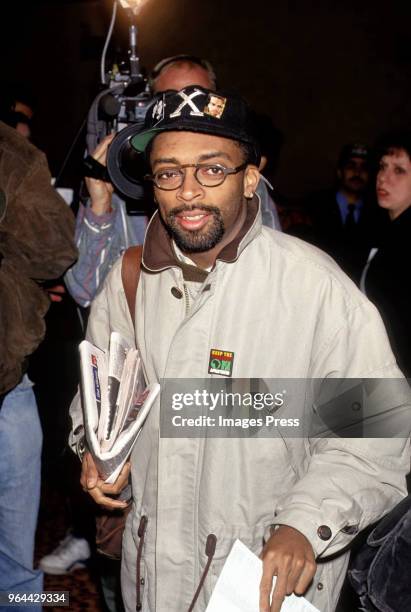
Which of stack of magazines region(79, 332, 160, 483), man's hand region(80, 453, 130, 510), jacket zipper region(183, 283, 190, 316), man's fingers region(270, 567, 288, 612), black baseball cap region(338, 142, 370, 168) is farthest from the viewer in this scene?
black baseball cap region(338, 142, 370, 168)

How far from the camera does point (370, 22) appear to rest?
8.02 m

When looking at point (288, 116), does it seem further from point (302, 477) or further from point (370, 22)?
point (302, 477)

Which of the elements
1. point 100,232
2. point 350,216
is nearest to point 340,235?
point 350,216

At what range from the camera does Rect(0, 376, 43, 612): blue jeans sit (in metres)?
2.63

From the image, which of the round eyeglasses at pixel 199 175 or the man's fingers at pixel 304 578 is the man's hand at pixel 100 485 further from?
the round eyeglasses at pixel 199 175

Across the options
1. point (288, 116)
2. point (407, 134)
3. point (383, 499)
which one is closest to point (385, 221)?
point (407, 134)

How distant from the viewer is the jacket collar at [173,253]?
2022mm

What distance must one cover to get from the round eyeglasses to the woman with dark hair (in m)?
1.50

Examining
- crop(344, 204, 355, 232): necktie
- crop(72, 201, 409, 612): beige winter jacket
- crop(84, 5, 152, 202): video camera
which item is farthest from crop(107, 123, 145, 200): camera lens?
crop(344, 204, 355, 232): necktie

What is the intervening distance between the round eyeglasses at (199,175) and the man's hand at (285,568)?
102 centimetres

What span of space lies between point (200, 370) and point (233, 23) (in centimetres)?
712

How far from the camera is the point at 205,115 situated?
2.08 m

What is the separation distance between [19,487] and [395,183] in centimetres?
236

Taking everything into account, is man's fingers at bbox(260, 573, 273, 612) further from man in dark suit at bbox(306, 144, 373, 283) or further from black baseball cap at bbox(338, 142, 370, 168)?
black baseball cap at bbox(338, 142, 370, 168)
